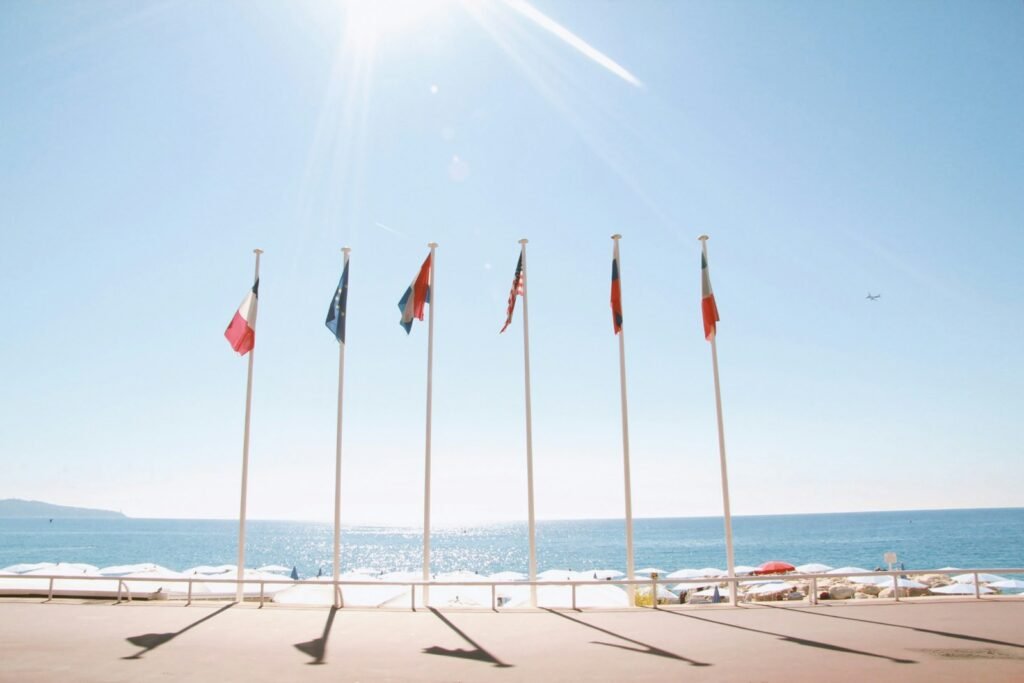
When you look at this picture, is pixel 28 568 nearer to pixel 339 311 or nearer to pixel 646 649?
pixel 339 311

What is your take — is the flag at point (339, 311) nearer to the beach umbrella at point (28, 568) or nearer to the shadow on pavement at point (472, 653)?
the shadow on pavement at point (472, 653)

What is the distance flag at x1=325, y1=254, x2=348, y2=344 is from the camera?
19.1 meters

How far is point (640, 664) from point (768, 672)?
173 cm

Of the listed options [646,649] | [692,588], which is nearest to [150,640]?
[646,649]

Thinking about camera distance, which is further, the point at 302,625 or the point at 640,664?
the point at 302,625

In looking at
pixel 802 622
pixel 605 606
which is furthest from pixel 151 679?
pixel 802 622

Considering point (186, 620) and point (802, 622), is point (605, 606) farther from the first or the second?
point (186, 620)

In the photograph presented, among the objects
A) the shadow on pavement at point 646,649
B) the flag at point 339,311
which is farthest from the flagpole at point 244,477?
the shadow on pavement at point 646,649

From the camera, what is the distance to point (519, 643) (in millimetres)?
11914

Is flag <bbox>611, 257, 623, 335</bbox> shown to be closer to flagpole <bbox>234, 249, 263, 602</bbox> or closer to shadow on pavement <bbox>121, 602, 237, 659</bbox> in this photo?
flagpole <bbox>234, 249, 263, 602</bbox>

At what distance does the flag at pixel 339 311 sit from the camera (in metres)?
19.1

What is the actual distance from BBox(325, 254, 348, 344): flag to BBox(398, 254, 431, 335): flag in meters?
1.56

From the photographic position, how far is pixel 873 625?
44.1 feet

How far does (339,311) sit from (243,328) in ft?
8.26
